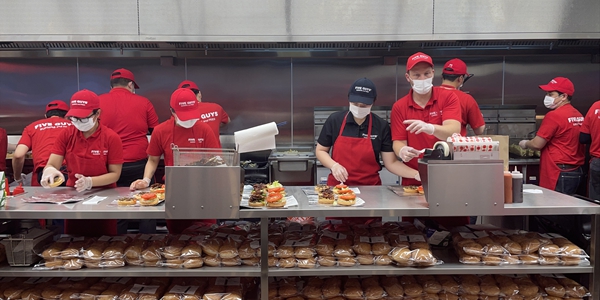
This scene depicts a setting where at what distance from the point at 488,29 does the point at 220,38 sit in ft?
9.91

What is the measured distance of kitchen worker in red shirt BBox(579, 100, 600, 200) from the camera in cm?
419

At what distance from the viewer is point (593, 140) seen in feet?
13.9

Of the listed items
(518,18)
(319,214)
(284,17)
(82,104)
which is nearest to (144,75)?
(284,17)

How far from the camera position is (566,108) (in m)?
4.43

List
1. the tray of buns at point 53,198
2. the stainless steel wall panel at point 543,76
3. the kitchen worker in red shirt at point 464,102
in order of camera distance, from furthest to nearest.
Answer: the stainless steel wall panel at point 543,76 < the kitchen worker in red shirt at point 464,102 < the tray of buns at point 53,198

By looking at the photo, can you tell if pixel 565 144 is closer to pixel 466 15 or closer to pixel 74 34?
pixel 466 15

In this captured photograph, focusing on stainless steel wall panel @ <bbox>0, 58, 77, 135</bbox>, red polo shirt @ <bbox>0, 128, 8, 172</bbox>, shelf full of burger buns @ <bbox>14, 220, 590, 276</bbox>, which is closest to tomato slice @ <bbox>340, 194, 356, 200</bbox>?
shelf full of burger buns @ <bbox>14, 220, 590, 276</bbox>

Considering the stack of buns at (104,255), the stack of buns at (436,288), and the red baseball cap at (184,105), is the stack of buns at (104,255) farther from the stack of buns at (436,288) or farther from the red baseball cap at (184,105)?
the red baseball cap at (184,105)

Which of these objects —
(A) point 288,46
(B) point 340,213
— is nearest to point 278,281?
(B) point 340,213

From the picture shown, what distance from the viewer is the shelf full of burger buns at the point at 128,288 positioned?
2367 millimetres

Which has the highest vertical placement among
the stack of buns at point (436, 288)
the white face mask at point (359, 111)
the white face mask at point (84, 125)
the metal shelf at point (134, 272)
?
the white face mask at point (359, 111)

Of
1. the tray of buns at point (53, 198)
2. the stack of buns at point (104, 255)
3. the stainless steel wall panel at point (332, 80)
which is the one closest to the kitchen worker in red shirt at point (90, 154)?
the tray of buns at point (53, 198)

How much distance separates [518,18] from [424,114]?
2.52 m

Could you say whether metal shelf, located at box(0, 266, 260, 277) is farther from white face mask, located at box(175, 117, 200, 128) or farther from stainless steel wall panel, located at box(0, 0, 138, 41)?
stainless steel wall panel, located at box(0, 0, 138, 41)
